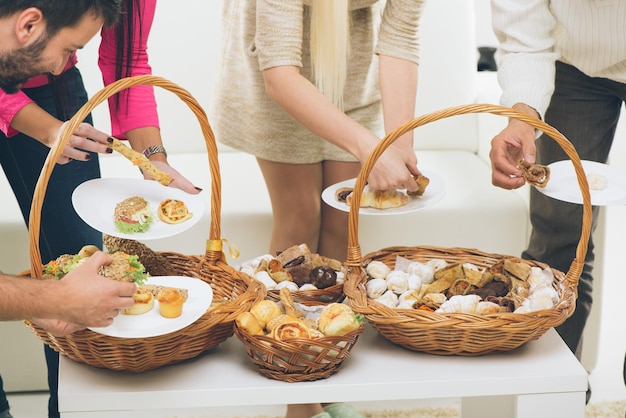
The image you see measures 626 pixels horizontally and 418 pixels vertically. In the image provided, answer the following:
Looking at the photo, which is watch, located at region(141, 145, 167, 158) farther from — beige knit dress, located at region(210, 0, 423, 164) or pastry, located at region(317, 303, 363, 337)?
pastry, located at region(317, 303, 363, 337)

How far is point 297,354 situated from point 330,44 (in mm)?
756

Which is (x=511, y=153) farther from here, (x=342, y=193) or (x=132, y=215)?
(x=132, y=215)

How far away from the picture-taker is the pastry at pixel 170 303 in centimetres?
121

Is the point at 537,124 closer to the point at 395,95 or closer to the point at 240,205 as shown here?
the point at 395,95

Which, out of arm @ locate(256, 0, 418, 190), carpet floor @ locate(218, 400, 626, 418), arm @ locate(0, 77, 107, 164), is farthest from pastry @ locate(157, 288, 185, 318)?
carpet floor @ locate(218, 400, 626, 418)

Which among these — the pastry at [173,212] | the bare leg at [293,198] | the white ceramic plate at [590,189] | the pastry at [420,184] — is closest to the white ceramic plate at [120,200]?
the pastry at [173,212]

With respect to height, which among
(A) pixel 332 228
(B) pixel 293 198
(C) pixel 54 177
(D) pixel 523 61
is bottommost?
(A) pixel 332 228

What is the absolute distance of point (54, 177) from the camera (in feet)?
5.49

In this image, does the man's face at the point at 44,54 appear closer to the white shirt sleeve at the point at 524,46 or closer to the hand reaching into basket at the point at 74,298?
the hand reaching into basket at the point at 74,298

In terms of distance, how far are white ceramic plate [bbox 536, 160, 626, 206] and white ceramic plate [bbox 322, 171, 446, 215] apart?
183 millimetres

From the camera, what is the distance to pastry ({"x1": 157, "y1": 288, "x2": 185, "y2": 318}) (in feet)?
3.99

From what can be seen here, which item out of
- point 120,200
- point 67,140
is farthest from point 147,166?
point 67,140

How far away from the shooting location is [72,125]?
120 centimetres

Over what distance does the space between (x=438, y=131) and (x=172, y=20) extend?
92 centimetres
